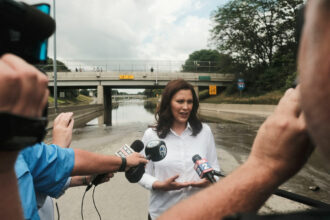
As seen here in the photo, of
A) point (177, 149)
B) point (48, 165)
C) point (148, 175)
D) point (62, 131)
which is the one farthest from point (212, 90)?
point (48, 165)

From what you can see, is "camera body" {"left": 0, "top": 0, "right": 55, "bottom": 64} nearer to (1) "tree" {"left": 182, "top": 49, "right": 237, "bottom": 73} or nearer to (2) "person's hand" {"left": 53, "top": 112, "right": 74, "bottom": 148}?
(2) "person's hand" {"left": 53, "top": 112, "right": 74, "bottom": 148}

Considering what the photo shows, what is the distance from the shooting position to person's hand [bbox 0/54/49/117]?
1.79 feet

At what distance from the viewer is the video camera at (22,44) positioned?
1.94ft

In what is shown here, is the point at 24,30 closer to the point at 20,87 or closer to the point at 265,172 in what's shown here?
the point at 20,87

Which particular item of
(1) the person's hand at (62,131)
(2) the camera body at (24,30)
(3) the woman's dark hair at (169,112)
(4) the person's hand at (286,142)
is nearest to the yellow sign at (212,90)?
(3) the woman's dark hair at (169,112)

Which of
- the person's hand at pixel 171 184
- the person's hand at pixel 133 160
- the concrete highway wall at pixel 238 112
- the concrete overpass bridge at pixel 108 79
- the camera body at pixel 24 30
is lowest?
the concrete highway wall at pixel 238 112

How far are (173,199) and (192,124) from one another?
918 mm

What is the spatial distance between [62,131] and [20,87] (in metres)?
1.33

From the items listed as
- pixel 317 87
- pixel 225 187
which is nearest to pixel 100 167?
pixel 225 187

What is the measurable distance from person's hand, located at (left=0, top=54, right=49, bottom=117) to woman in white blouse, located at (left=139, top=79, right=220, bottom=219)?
1799mm

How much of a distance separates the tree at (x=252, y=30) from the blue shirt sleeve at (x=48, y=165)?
132 ft

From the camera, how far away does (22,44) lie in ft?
2.28

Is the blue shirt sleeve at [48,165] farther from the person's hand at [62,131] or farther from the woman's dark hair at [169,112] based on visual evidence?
the woman's dark hair at [169,112]

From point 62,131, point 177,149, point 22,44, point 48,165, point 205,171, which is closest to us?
point 22,44
